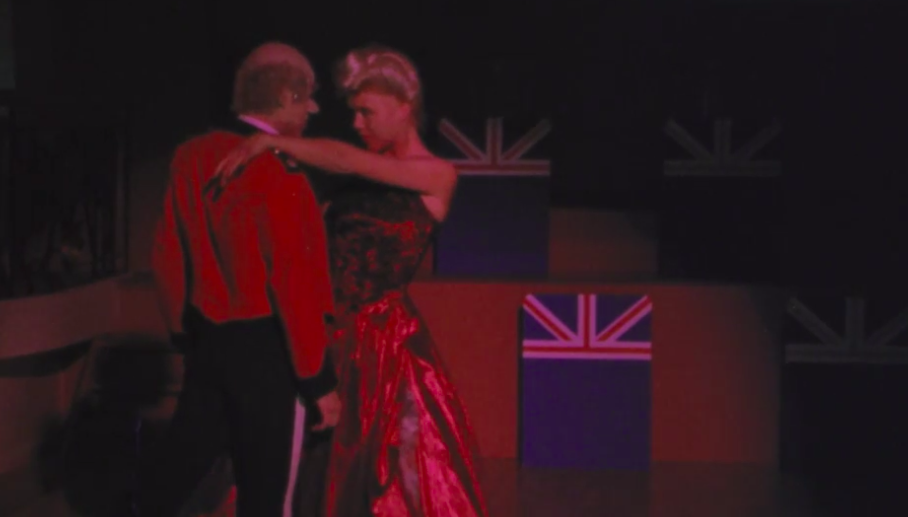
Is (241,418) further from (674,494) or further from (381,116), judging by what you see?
(674,494)

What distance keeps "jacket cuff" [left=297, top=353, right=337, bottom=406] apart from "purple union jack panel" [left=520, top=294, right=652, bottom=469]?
1.89 m

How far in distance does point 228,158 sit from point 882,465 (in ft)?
9.92

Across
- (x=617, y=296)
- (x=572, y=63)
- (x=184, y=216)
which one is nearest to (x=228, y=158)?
(x=184, y=216)

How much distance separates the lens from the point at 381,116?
3.00m

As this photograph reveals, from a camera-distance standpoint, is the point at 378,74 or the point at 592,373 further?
the point at 592,373

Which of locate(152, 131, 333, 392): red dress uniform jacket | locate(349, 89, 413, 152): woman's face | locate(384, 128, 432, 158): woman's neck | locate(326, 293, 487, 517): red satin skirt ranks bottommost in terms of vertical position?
locate(326, 293, 487, 517): red satin skirt

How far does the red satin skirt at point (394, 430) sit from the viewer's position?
9.80 ft

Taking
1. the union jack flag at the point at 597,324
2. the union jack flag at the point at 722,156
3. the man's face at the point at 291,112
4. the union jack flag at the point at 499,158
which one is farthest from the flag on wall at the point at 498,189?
the man's face at the point at 291,112

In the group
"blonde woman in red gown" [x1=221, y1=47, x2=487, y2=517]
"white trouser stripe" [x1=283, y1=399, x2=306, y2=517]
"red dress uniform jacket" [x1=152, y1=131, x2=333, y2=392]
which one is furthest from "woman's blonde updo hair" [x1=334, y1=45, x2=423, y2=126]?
"white trouser stripe" [x1=283, y1=399, x2=306, y2=517]

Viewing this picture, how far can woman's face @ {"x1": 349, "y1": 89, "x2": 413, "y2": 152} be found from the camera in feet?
9.77

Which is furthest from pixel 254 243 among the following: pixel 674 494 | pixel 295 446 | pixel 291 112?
pixel 674 494

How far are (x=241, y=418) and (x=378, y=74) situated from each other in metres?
0.95

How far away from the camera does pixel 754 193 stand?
462 cm

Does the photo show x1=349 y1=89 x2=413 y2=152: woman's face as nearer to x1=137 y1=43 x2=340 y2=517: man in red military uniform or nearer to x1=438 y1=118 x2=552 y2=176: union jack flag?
x1=137 y1=43 x2=340 y2=517: man in red military uniform
